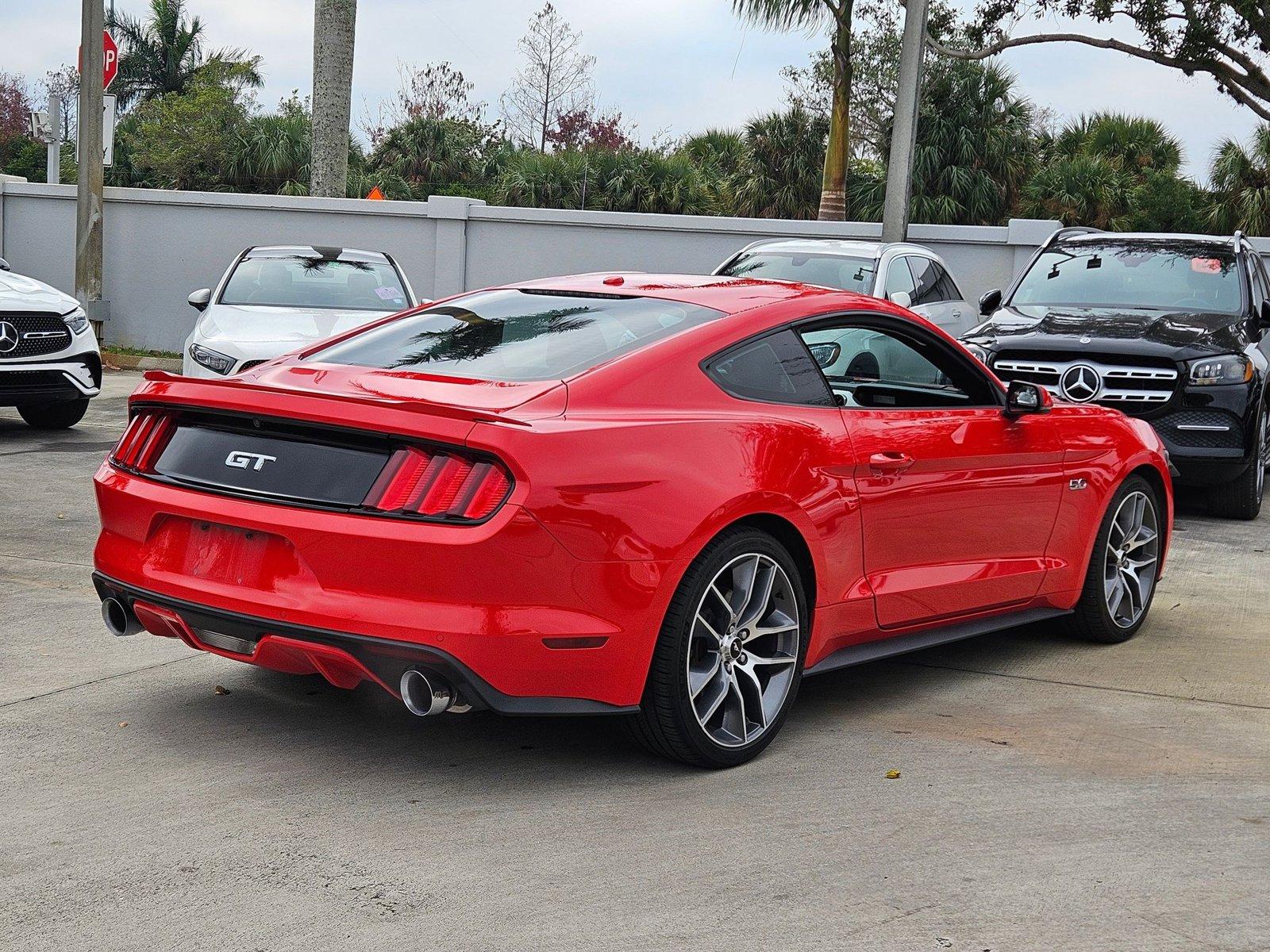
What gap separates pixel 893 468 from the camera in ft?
16.1

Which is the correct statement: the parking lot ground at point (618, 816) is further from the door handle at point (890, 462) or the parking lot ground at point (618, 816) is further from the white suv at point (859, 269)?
the white suv at point (859, 269)

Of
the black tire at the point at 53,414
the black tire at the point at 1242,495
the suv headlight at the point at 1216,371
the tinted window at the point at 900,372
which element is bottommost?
the black tire at the point at 53,414

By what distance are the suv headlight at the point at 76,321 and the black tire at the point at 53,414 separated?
→ 2.80 feet

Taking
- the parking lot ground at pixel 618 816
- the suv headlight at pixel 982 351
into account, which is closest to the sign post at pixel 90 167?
the suv headlight at pixel 982 351

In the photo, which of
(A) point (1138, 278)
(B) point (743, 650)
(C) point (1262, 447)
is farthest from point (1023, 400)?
(A) point (1138, 278)

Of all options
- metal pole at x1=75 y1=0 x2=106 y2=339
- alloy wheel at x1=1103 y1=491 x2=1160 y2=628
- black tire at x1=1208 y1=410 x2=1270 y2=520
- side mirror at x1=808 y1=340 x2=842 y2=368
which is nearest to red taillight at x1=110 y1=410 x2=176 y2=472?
side mirror at x1=808 y1=340 x2=842 y2=368

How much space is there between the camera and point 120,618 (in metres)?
4.50

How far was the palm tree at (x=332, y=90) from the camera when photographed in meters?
19.8

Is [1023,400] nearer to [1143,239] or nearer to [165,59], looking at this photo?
[1143,239]

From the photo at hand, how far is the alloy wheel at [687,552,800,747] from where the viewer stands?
14.2 feet

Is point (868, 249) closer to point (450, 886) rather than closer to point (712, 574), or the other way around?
point (712, 574)

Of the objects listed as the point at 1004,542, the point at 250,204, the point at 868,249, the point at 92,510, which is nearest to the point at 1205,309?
the point at 868,249

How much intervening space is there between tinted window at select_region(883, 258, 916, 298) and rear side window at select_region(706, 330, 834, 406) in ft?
24.3

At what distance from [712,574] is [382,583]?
917 millimetres
